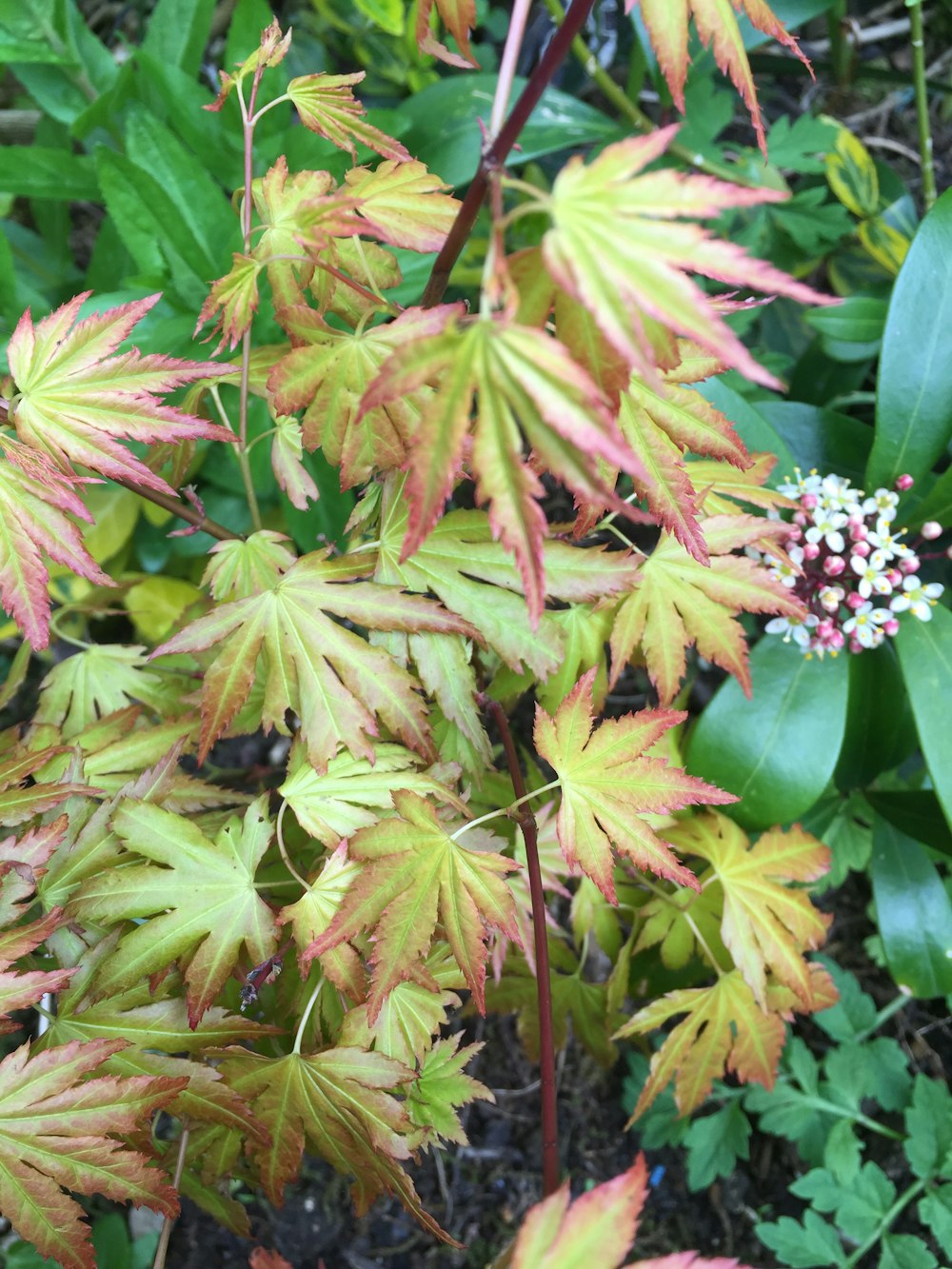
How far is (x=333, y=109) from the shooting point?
0.75 metres

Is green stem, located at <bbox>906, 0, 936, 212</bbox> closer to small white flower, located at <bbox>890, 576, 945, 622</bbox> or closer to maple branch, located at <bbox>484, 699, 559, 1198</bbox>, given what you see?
small white flower, located at <bbox>890, 576, 945, 622</bbox>

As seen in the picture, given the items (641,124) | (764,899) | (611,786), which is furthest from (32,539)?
(641,124)

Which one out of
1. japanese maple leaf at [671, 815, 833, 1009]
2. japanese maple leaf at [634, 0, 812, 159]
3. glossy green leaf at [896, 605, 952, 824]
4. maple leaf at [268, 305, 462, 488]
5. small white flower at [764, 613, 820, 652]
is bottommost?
japanese maple leaf at [671, 815, 833, 1009]

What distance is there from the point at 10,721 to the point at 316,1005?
1.07m

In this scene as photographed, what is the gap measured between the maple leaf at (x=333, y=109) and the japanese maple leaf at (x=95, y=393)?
22 cm

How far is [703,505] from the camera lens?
0.90 m

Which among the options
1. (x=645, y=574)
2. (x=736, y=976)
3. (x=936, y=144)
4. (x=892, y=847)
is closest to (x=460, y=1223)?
(x=736, y=976)

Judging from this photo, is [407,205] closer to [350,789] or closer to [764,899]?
[350,789]

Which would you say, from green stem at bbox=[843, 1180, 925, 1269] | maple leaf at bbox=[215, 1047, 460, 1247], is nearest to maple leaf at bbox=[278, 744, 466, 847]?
maple leaf at bbox=[215, 1047, 460, 1247]

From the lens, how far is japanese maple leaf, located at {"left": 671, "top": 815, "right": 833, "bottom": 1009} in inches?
35.7

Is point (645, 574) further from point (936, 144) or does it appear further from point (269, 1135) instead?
point (936, 144)

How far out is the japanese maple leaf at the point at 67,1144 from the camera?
0.64 meters

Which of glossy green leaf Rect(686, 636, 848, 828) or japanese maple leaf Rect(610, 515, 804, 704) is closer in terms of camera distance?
japanese maple leaf Rect(610, 515, 804, 704)

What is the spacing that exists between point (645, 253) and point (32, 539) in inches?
19.5
